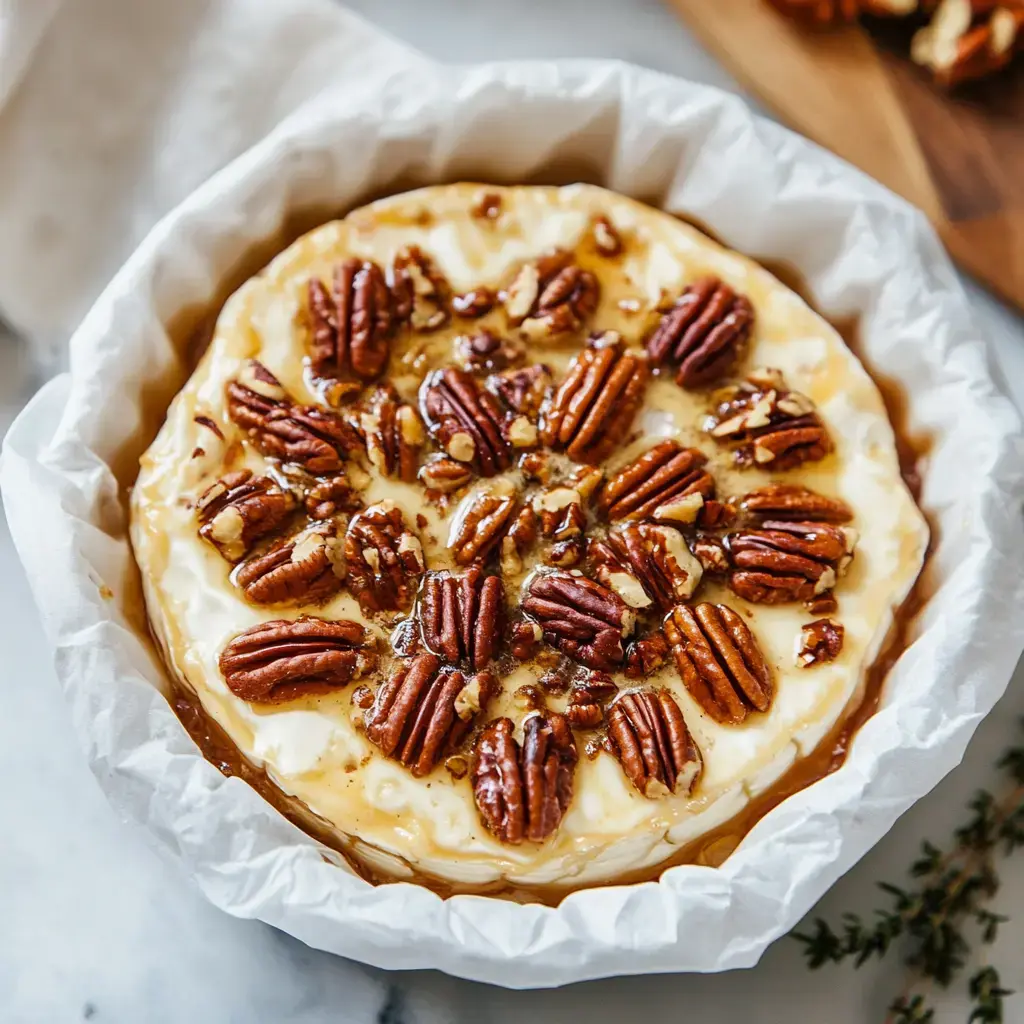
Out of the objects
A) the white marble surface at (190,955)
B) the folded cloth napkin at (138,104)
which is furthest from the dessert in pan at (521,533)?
the folded cloth napkin at (138,104)

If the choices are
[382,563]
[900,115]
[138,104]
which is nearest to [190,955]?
[382,563]

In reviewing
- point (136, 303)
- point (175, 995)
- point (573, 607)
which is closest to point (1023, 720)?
point (573, 607)

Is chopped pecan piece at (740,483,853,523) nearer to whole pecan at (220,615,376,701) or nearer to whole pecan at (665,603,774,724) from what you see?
whole pecan at (665,603,774,724)

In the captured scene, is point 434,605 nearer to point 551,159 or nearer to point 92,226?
point 551,159

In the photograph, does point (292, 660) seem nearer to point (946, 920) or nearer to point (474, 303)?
point (474, 303)

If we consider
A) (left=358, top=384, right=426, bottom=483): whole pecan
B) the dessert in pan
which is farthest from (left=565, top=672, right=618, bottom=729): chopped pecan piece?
(left=358, top=384, right=426, bottom=483): whole pecan
